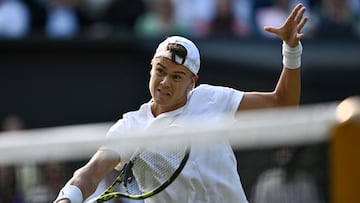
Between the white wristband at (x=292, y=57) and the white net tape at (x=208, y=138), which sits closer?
the white net tape at (x=208, y=138)

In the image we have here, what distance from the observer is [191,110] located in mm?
6203

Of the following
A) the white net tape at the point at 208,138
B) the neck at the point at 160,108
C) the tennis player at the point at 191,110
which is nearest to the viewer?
the white net tape at the point at 208,138

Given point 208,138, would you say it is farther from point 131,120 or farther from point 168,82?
point 131,120

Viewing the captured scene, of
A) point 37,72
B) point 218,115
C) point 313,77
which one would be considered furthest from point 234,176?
point 37,72

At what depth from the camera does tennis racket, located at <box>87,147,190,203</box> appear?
5895mm

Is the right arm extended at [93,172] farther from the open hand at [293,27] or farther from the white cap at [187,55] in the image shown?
the open hand at [293,27]

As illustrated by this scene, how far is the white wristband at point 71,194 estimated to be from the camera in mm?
5742

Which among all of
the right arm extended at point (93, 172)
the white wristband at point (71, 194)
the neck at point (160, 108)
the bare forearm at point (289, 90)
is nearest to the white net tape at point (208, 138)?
the right arm extended at point (93, 172)

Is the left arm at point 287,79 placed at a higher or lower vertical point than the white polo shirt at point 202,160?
higher

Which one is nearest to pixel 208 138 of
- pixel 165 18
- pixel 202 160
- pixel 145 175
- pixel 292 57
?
pixel 202 160

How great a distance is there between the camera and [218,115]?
6176 millimetres

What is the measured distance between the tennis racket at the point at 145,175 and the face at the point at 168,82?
32cm

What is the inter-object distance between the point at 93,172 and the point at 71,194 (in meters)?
0.15

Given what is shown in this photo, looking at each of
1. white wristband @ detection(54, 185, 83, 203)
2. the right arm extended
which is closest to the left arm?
the right arm extended
